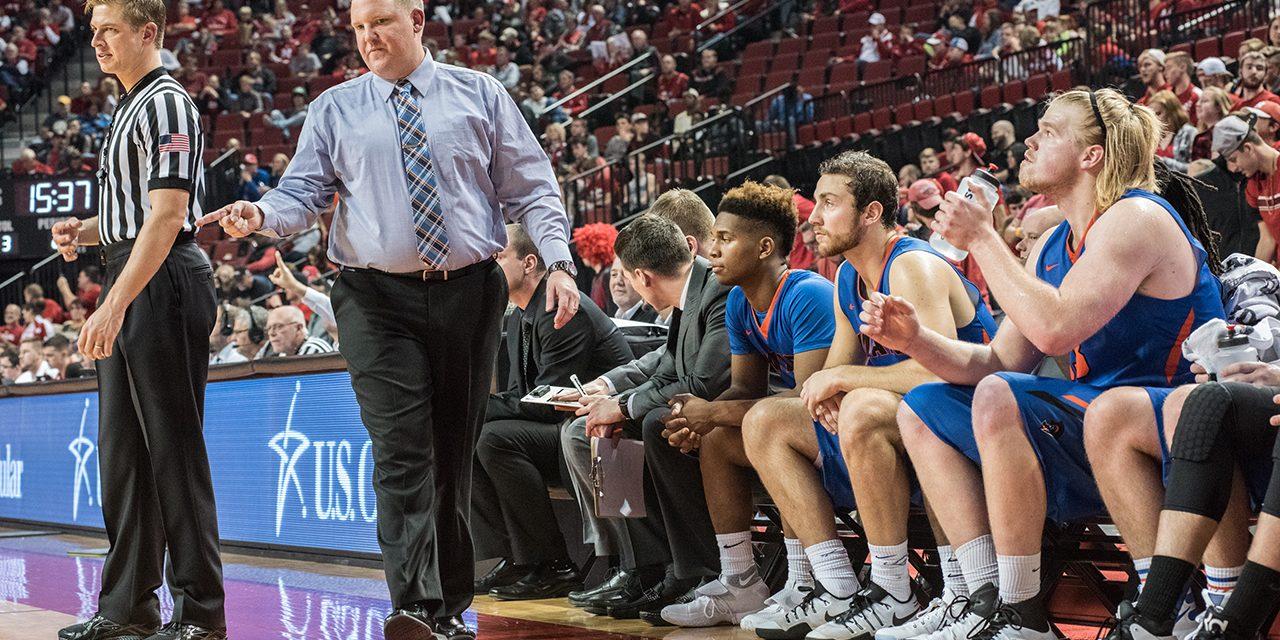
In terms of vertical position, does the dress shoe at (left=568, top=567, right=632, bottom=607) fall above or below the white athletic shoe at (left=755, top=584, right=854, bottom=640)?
below

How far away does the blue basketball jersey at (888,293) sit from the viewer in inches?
142

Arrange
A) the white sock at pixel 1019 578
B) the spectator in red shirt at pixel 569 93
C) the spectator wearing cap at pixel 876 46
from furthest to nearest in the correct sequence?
the spectator in red shirt at pixel 569 93
the spectator wearing cap at pixel 876 46
the white sock at pixel 1019 578

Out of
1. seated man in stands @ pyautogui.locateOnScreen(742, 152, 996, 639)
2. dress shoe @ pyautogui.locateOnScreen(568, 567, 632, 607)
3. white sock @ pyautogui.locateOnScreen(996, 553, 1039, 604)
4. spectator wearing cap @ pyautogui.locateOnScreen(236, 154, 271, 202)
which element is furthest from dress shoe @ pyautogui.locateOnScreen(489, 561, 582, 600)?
spectator wearing cap @ pyautogui.locateOnScreen(236, 154, 271, 202)

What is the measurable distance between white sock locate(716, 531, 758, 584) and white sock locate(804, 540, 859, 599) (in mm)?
367

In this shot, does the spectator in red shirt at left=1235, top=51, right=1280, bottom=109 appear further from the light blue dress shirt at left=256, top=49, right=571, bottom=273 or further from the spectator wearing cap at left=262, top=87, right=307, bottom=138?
the spectator wearing cap at left=262, top=87, right=307, bottom=138

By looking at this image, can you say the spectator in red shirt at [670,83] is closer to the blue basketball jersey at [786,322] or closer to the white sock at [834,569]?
the blue basketball jersey at [786,322]

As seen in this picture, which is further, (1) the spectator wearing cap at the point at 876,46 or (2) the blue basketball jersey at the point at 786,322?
(1) the spectator wearing cap at the point at 876,46

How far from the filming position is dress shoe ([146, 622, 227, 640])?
342 cm

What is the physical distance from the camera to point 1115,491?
2.85 metres

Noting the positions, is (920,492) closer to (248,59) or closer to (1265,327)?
(1265,327)

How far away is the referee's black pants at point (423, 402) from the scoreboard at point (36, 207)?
11955 mm

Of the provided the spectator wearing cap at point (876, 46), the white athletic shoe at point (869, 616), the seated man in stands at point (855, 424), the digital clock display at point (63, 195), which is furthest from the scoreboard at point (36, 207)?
the white athletic shoe at point (869, 616)

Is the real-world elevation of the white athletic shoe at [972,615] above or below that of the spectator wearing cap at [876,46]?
below

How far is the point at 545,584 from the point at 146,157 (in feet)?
7.18
